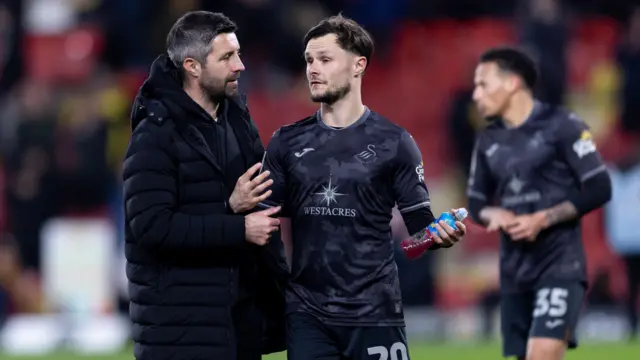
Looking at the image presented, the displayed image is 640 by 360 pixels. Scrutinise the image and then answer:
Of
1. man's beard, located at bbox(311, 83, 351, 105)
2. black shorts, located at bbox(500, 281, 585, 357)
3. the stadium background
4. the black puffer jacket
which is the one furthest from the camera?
the stadium background

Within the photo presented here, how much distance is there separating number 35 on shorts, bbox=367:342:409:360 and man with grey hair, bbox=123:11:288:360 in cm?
56

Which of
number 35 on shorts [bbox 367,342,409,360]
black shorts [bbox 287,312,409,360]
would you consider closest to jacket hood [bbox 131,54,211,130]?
black shorts [bbox 287,312,409,360]

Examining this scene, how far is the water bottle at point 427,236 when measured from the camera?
6219 mm

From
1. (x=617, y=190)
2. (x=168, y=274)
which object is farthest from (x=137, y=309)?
(x=617, y=190)

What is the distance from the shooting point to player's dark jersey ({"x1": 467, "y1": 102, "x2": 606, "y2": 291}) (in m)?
8.05

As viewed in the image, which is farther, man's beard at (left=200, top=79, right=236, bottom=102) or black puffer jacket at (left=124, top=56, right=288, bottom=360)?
man's beard at (left=200, top=79, right=236, bottom=102)

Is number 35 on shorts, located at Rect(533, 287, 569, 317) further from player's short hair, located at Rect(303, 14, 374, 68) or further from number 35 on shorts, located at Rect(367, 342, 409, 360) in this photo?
player's short hair, located at Rect(303, 14, 374, 68)

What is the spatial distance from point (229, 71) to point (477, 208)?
2.32 m

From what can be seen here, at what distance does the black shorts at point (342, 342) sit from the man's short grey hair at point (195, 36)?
1.26m

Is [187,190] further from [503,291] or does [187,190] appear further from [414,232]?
[503,291]

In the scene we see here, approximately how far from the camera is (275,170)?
21.7 feet

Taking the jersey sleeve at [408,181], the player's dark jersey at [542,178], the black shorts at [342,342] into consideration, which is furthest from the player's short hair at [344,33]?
the player's dark jersey at [542,178]

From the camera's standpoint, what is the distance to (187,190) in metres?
6.46

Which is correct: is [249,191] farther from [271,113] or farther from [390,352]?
[271,113]
